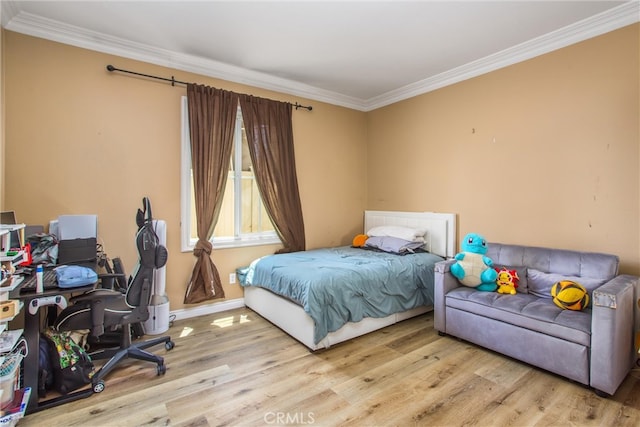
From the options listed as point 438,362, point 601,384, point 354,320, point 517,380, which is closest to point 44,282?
point 354,320

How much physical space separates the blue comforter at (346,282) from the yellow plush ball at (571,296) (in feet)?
3.86

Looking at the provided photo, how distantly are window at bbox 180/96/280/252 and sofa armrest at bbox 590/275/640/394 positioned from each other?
3.06 metres

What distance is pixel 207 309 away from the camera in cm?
352

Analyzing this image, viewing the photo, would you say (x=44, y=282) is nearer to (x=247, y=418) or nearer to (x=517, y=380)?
(x=247, y=418)

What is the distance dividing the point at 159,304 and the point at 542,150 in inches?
152

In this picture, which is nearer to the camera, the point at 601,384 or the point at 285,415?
the point at 285,415

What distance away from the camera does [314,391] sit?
2.11m

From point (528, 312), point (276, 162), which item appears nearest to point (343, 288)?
point (528, 312)

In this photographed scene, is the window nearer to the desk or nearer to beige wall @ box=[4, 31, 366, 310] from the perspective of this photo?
beige wall @ box=[4, 31, 366, 310]

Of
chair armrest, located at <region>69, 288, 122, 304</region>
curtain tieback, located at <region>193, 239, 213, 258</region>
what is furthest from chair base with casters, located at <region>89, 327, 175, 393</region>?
curtain tieback, located at <region>193, 239, 213, 258</region>

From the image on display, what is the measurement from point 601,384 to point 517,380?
0.45 meters

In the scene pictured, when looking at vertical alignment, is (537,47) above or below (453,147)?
above

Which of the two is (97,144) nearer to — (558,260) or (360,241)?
(360,241)

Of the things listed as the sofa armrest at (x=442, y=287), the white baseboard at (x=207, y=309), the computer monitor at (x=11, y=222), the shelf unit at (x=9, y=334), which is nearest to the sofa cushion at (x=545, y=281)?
the sofa armrest at (x=442, y=287)
